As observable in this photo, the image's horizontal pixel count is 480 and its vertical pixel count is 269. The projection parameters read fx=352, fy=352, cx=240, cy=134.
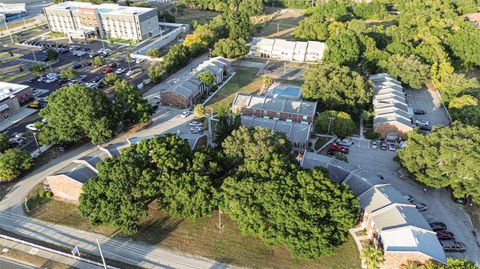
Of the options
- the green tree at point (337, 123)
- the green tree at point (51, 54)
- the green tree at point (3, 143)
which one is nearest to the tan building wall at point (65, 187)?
the green tree at point (3, 143)

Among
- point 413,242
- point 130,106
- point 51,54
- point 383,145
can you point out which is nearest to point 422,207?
point 413,242

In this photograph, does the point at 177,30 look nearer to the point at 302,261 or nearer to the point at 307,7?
the point at 307,7

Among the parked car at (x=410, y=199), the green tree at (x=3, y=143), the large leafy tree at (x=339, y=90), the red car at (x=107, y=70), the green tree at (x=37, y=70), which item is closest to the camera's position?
the parked car at (x=410, y=199)

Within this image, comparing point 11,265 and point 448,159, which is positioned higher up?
point 448,159

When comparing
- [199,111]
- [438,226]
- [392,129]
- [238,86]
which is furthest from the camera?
[238,86]

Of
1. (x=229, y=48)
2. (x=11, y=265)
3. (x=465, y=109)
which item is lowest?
(x=11, y=265)

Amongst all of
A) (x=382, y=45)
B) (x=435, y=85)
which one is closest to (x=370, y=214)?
(x=435, y=85)

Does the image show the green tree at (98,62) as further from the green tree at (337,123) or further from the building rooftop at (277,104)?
the green tree at (337,123)

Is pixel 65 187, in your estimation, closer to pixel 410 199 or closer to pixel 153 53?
pixel 410 199

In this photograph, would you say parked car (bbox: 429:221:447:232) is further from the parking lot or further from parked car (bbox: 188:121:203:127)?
parked car (bbox: 188:121:203:127)
